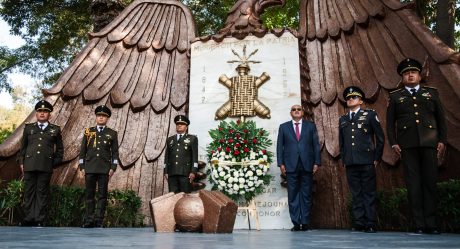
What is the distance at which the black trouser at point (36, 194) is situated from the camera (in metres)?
7.18

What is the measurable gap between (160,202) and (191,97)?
131 inches

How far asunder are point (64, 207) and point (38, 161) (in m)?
0.89

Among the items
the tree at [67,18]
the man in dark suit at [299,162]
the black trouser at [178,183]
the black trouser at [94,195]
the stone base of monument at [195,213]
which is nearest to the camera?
the stone base of monument at [195,213]

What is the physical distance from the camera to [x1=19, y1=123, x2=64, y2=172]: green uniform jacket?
7.24 meters

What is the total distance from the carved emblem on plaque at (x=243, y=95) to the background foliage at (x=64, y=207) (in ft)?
7.63

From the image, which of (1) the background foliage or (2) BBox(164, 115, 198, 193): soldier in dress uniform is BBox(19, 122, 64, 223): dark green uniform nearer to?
(1) the background foliage

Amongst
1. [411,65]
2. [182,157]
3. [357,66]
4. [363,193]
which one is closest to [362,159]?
[363,193]

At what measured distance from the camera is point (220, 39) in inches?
347

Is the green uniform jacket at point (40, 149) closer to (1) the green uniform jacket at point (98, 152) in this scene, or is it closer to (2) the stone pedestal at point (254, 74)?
(1) the green uniform jacket at point (98, 152)

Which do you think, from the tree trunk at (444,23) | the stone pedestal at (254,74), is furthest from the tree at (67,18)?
the stone pedestal at (254,74)

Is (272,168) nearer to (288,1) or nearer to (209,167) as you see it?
(209,167)

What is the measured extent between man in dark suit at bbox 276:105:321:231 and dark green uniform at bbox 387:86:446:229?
1.36 meters

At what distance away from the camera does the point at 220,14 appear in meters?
15.1

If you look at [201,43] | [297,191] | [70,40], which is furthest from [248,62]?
[70,40]
